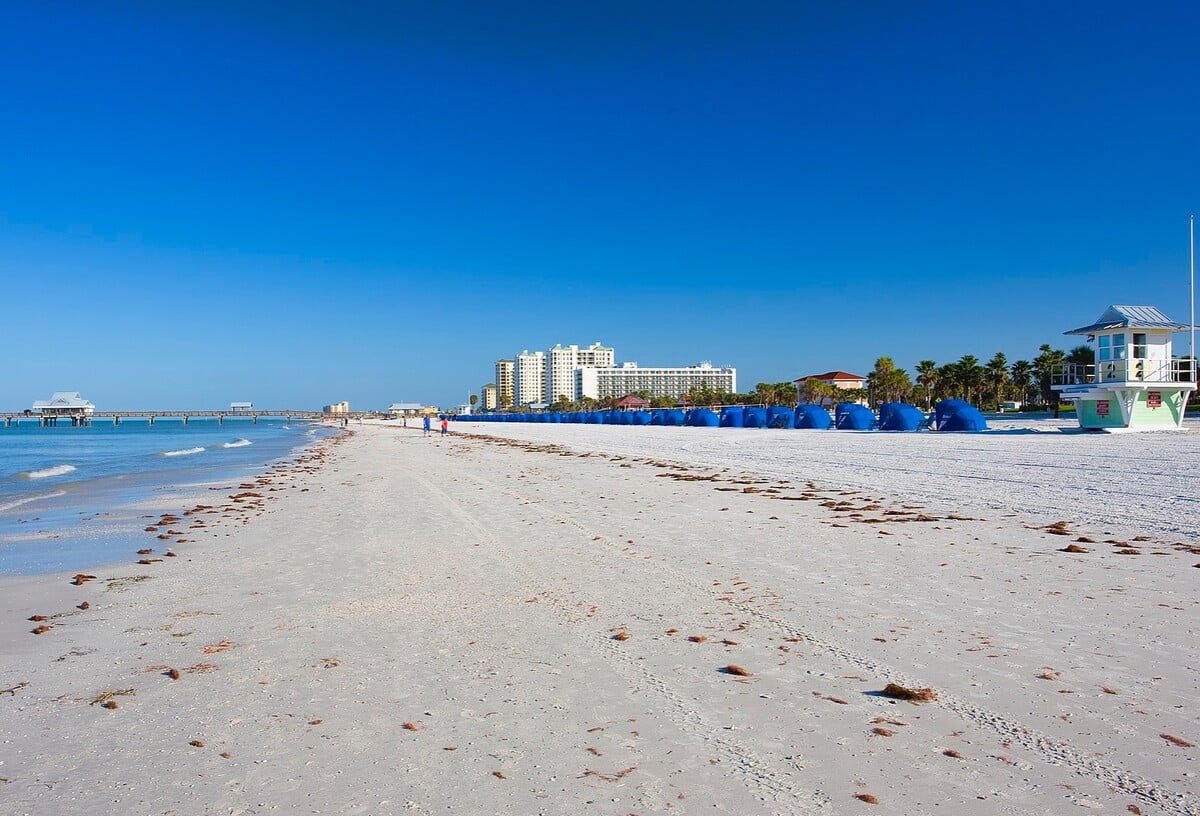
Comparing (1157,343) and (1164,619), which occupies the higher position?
(1157,343)

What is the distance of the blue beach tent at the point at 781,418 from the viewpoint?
5653 cm

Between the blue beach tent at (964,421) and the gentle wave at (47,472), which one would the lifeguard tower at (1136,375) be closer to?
the blue beach tent at (964,421)

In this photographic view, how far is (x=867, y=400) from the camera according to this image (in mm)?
119062

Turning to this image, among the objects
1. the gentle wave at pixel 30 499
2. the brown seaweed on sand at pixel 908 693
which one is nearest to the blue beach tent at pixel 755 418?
the gentle wave at pixel 30 499

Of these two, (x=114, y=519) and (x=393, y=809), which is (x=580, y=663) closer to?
(x=393, y=809)

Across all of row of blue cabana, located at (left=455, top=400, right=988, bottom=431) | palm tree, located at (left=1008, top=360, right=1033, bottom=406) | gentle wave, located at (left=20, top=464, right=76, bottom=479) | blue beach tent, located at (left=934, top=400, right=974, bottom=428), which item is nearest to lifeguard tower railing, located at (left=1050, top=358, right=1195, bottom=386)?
row of blue cabana, located at (left=455, top=400, right=988, bottom=431)

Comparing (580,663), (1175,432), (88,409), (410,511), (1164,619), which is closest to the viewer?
(580,663)

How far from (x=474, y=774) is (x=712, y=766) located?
3.65 ft

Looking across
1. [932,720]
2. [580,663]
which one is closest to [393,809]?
[580,663]

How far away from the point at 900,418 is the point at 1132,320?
14490mm

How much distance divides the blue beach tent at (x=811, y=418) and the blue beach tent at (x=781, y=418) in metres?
0.67

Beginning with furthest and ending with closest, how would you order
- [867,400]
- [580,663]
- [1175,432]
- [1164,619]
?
[867,400] < [1175,432] < [1164,619] < [580,663]

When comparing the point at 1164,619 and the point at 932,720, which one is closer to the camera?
the point at 932,720

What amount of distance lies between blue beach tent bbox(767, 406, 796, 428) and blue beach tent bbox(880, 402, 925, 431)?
32.5 ft
